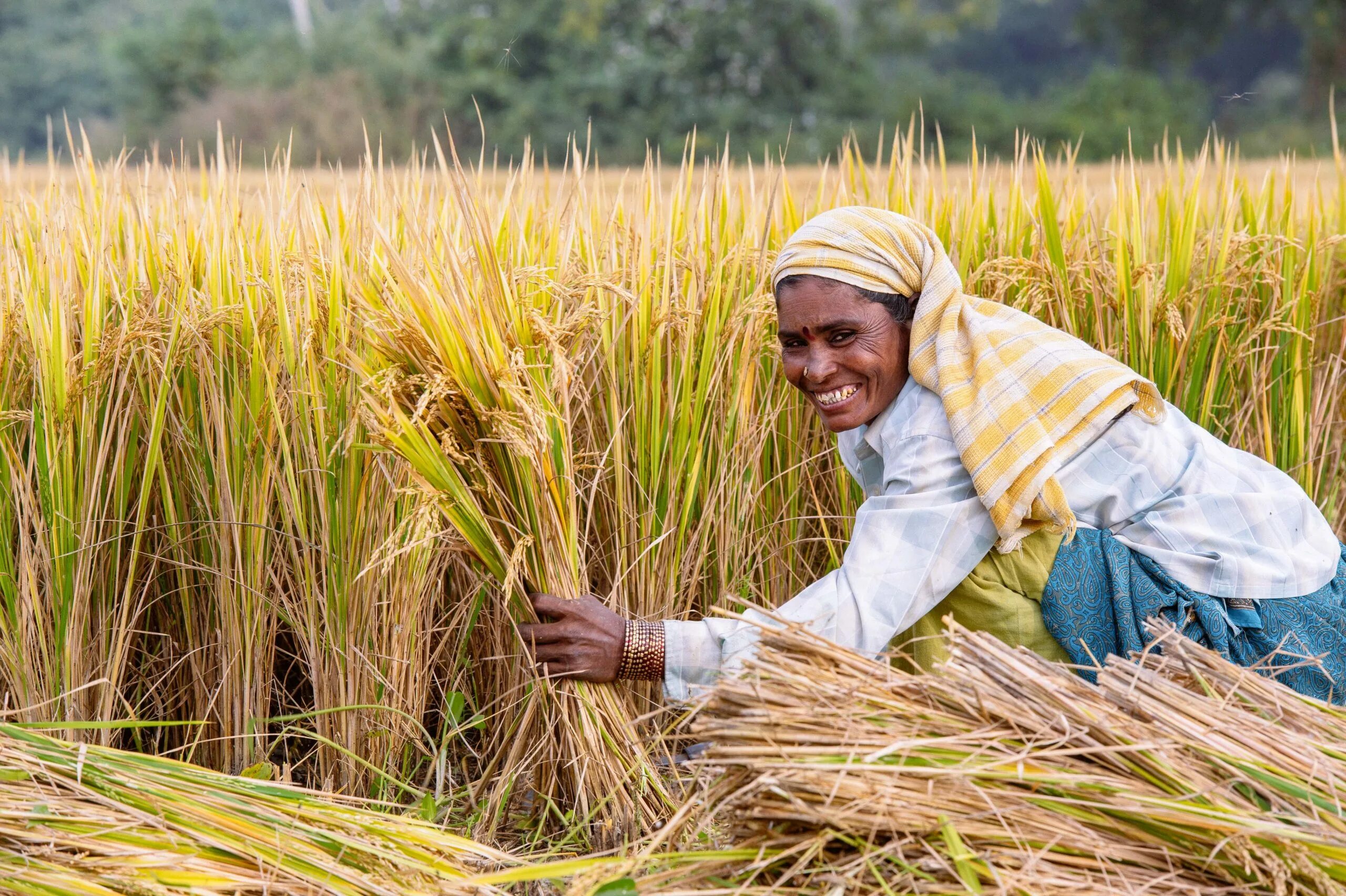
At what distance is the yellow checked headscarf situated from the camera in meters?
1.86

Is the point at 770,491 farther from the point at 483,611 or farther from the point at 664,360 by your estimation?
the point at 483,611

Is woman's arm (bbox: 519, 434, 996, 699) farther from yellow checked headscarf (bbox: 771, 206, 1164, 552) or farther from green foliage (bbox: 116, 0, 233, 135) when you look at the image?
green foliage (bbox: 116, 0, 233, 135)

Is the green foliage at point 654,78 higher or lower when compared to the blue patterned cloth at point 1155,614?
higher

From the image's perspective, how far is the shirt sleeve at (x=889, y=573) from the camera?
1830 millimetres

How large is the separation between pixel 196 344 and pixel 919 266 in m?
1.29

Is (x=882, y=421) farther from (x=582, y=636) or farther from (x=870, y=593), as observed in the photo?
(x=582, y=636)

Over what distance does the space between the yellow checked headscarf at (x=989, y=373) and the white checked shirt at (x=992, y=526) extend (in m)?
0.05

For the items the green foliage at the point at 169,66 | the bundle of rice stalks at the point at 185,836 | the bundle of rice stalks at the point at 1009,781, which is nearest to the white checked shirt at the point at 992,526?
the bundle of rice stalks at the point at 1009,781

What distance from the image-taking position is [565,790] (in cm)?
210

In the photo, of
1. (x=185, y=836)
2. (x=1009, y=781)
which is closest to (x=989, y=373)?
(x=1009, y=781)

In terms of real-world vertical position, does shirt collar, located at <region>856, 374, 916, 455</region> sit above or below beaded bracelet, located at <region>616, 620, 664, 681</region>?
above

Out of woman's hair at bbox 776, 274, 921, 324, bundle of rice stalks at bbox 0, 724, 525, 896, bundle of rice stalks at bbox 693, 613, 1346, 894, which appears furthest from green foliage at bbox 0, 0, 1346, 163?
bundle of rice stalks at bbox 693, 613, 1346, 894

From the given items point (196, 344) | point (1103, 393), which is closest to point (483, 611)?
point (196, 344)

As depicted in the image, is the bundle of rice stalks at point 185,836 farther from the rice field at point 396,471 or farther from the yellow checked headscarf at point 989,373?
the yellow checked headscarf at point 989,373
